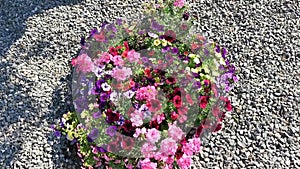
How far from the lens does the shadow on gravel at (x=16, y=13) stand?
4.20 metres

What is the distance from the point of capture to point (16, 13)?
14.5 feet

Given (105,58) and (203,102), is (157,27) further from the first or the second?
(203,102)

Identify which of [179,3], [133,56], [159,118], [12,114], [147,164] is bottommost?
[12,114]

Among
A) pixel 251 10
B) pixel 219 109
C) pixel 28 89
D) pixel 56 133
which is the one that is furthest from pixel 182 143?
pixel 251 10

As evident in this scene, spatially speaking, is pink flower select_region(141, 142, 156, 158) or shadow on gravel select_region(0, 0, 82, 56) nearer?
pink flower select_region(141, 142, 156, 158)

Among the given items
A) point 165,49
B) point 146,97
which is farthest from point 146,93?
point 165,49

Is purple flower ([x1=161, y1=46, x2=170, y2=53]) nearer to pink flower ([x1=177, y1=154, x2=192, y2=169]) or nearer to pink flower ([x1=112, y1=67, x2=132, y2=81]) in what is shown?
pink flower ([x1=112, y1=67, x2=132, y2=81])

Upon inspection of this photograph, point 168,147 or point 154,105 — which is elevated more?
point 154,105

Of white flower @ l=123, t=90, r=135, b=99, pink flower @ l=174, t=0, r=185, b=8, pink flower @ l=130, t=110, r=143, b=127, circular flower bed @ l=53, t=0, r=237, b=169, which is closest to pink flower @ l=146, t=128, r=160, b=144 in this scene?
circular flower bed @ l=53, t=0, r=237, b=169

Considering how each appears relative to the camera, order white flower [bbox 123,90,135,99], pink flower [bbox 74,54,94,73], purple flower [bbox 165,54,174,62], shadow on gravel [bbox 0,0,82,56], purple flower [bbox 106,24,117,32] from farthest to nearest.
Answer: shadow on gravel [bbox 0,0,82,56] < purple flower [bbox 106,24,117,32] < purple flower [bbox 165,54,174,62] < pink flower [bbox 74,54,94,73] < white flower [bbox 123,90,135,99]

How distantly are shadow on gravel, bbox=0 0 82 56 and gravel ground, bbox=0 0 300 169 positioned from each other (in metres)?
0.01

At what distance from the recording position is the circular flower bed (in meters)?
2.97

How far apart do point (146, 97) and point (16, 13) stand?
218 centimetres

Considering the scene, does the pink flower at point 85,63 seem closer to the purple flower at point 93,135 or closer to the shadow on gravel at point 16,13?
the purple flower at point 93,135
